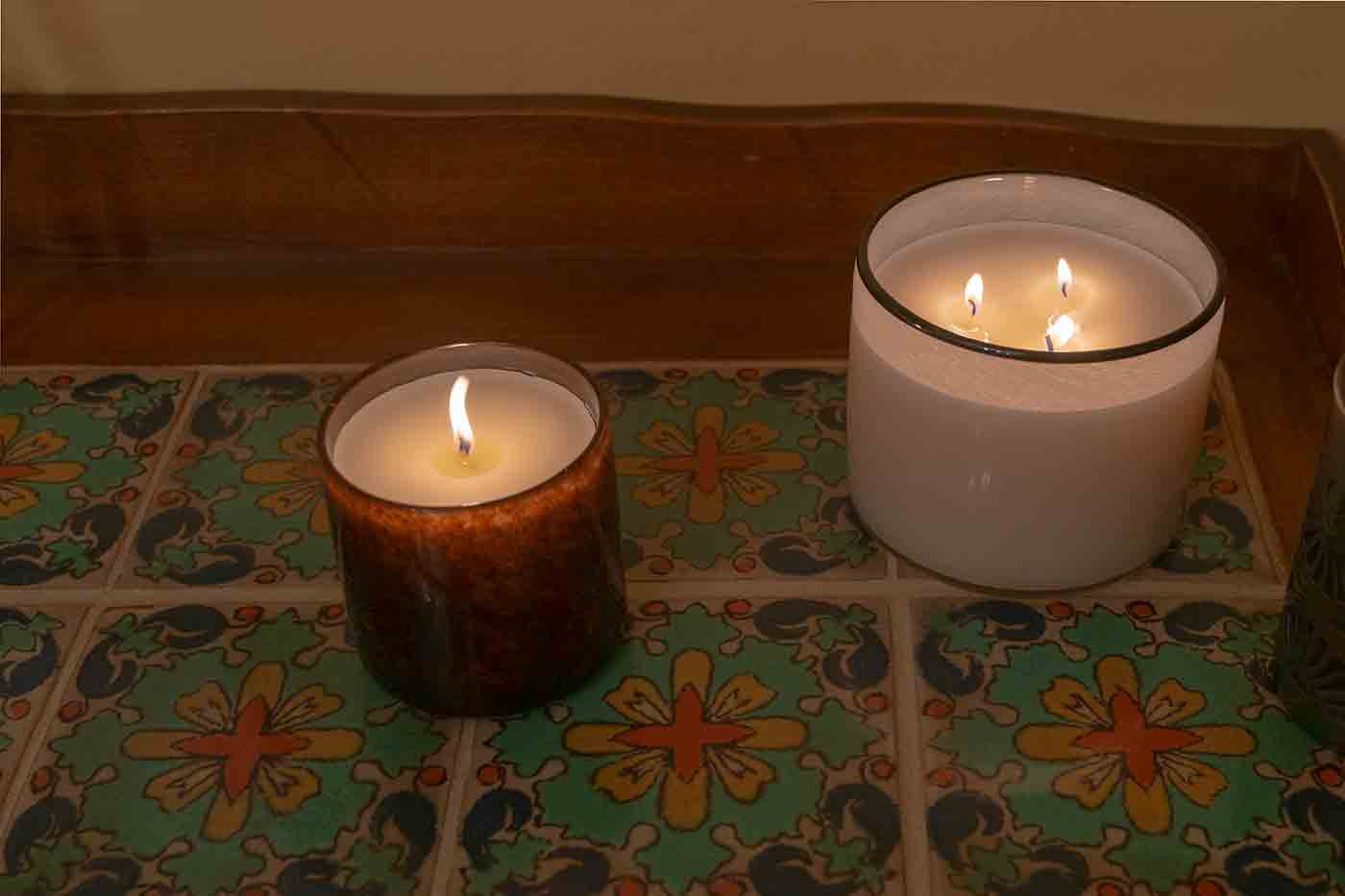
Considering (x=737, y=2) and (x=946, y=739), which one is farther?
(x=737, y=2)

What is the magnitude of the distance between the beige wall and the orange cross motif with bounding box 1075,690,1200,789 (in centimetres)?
34


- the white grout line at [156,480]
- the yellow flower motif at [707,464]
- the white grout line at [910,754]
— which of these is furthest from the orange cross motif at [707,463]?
the white grout line at [156,480]

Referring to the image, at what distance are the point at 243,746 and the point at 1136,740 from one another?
32 cm

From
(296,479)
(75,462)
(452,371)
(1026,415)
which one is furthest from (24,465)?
(1026,415)

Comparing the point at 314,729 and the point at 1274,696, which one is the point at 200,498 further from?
the point at 1274,696

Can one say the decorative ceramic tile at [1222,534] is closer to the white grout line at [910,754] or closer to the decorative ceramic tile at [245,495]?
the white grout line at [910,754]

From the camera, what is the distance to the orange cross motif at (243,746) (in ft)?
1.82

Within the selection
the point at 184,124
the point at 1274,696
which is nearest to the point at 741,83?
the point at 184,124

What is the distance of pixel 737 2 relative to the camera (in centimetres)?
75

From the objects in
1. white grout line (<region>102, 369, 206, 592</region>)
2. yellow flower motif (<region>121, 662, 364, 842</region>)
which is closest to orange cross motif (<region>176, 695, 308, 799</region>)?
yellow flower motif (<region>121, 662, 364, 842</region>)

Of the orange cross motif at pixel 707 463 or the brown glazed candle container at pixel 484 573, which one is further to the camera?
the orange cross motif at pixel 707 463

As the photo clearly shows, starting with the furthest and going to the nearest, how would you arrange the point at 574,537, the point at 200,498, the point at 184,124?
the point at 184,124 < the point at 200,498 < the point at 574,537

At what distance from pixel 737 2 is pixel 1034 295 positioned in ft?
0.74

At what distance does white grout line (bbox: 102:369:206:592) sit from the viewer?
64 centimetres
